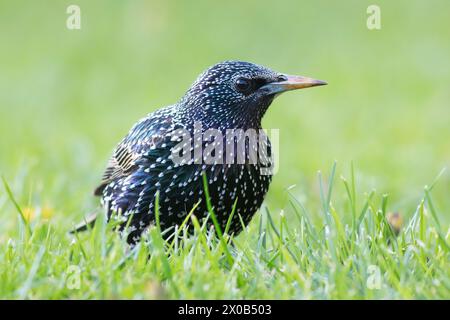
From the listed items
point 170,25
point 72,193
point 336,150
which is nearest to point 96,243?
point 72,193

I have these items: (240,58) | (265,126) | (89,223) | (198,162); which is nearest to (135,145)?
(198,162)

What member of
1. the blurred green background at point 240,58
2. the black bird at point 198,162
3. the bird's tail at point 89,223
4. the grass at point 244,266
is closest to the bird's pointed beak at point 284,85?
the black bird at point 198,162

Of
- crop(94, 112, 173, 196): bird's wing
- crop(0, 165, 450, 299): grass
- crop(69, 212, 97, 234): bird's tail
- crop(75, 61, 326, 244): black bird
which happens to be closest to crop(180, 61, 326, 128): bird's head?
crop(75, 61, 326, 244): black bird

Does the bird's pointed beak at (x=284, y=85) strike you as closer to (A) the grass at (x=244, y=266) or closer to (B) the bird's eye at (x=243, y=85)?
(B) the bird's eye at (x=243, y=85)

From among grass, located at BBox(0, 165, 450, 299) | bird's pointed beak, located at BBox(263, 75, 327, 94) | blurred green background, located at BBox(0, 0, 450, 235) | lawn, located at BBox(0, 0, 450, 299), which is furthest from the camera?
blurred green background, located at BBox(0, 0, 450, 235)

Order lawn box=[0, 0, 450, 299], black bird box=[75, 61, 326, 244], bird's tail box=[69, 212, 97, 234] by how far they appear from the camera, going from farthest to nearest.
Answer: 1. bird's tail box=[69, 212, 97, 234]
2. black bird box=[75, 61, 326, 244]
3. lawn box=[0, 0, 450, 299]

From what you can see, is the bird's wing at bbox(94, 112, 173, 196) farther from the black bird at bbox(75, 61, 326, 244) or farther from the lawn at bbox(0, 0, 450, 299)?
the lawn at bbox(0, 0, 450, 299)
